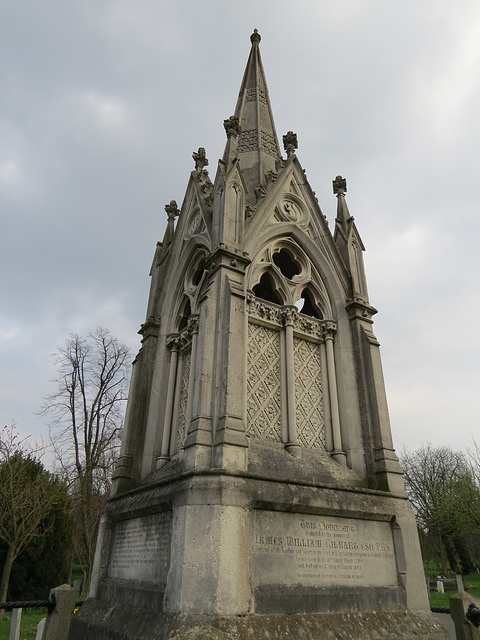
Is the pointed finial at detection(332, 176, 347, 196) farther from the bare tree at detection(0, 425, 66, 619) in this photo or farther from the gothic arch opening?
the bare tree at detection(0, 425, 66, 619)

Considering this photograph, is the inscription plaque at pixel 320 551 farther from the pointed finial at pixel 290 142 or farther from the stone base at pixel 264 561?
the pointed finial at pixel 290 142

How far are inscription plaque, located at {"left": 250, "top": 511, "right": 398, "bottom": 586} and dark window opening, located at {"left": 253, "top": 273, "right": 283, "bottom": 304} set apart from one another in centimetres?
388

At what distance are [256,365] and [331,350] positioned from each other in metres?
1.74

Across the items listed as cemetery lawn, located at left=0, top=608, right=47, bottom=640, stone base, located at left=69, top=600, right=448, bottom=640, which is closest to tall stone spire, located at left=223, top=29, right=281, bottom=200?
stone base, located at left=69, top=600, right=448, bottom=640

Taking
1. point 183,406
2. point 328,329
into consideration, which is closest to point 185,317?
point 183,406

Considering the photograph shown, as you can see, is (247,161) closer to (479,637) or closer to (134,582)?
(134,582)

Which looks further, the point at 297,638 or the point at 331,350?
the point at 331,350

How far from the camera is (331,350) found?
314 inches

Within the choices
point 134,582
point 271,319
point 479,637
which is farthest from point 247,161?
point 479,637

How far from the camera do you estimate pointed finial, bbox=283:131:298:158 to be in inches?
384

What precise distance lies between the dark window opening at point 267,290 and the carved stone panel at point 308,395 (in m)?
1.06

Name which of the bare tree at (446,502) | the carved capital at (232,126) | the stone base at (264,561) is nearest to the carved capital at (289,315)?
the stone base at (264,561)

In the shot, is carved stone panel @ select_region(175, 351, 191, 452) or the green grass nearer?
carved stone panel @ select_region(175, 351, 191, 452)

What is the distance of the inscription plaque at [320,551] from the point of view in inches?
203
